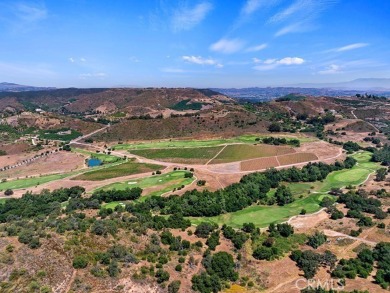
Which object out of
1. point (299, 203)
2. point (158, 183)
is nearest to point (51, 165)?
point (158, 183)

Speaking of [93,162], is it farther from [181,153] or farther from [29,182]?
[181,153]

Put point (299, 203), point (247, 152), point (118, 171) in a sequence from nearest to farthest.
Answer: point (299, 203) < point (118, 171) < point (247, 152)

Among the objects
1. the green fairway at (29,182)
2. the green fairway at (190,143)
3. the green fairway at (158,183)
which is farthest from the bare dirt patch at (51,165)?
the green fairway at (158,183)

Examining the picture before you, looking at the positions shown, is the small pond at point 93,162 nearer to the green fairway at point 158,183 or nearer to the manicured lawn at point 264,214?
the green fairway at point 158,183

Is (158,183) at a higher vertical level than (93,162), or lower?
higher

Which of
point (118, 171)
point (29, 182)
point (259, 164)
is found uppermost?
point (259, 164)

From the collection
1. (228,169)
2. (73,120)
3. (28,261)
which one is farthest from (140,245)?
(73,120)

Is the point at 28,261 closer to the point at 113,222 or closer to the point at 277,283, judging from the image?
the point at 113,222
